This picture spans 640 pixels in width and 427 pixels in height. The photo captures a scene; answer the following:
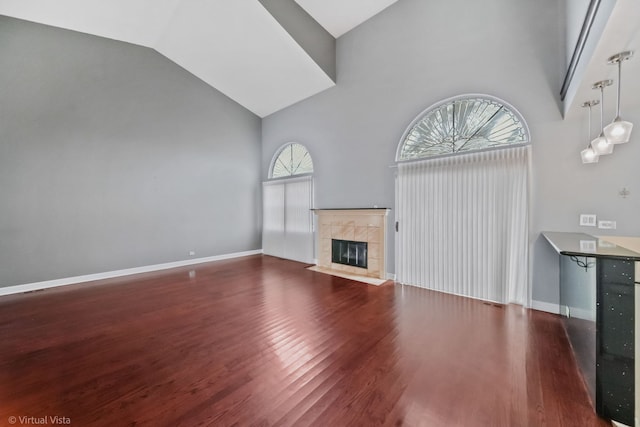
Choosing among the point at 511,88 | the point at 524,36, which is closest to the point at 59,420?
the point at 511,88

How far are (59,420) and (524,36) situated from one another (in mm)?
6094

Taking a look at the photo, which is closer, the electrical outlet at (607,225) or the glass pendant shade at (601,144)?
the glass pendant shade at (601,144)

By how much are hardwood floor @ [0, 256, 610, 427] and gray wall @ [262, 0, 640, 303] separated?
1.43 meters

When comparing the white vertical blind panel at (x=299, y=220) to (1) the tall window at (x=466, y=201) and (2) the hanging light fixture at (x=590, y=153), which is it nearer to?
(1) the tall window at (x=466, y=201)

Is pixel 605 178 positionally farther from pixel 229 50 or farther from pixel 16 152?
pixel 16 152

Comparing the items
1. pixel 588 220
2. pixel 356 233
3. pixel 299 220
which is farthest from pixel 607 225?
pixel 299 220

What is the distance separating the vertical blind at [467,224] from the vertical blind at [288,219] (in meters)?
2.47

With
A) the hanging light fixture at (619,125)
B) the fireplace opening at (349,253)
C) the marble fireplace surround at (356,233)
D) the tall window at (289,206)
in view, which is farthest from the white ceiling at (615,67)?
the tall window at (289,206)

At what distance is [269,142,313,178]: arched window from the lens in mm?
6117

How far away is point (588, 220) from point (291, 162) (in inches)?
227

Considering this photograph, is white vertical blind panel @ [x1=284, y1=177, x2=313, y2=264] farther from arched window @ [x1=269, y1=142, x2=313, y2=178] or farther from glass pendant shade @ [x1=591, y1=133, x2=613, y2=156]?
glass pendant shade @ [x1=591, y1=133, x2=613, y2=156]

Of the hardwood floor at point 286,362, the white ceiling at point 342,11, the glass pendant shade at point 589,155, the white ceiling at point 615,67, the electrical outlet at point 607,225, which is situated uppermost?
the white ceiling at point 342,11

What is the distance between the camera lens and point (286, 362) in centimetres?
205

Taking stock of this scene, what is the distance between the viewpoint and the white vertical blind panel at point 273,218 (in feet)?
21.9
